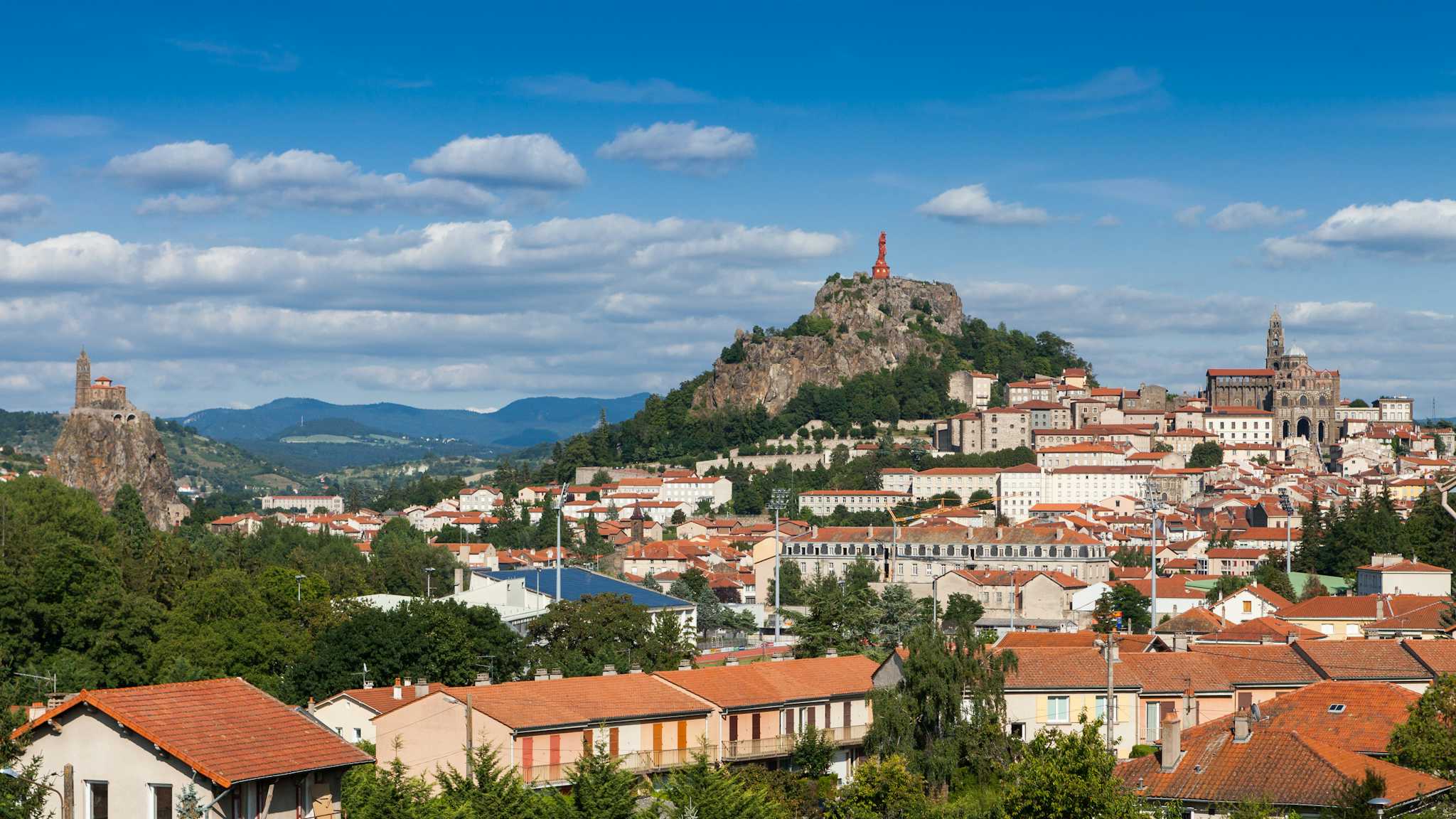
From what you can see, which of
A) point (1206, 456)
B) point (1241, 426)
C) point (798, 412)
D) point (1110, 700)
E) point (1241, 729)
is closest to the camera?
point (1241, 729)

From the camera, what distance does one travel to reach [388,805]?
80.0 ft

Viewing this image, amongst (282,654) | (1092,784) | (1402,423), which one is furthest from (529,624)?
(1402,423)

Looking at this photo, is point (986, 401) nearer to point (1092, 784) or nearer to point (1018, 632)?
point (1018, 632)

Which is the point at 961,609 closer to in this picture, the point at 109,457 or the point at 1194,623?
the point at 1194,623

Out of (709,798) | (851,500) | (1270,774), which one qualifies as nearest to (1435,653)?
(1270,774)

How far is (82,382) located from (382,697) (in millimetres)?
152099

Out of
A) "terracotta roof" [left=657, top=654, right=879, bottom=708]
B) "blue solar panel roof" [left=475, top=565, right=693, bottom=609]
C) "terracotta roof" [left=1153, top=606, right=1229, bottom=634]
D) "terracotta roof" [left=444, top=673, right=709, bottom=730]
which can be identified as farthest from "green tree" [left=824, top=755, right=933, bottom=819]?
"blue solar panel roof" [left=475, top=565, right=693, bottom=609]

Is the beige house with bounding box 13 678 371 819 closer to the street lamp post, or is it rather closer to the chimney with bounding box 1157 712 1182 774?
the street lamp post

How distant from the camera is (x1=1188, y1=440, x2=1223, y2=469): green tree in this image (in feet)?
486

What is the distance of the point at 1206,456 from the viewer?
149m

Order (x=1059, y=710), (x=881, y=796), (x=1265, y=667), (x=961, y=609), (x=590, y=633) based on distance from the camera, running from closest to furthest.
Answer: (x=881, y=796)
(x=1059, y=710)
(x=1265, y=667)
(x=590, y=633)
(x=961, y=609)

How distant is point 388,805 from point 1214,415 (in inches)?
5751

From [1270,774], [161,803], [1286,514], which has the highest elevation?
[161,803]

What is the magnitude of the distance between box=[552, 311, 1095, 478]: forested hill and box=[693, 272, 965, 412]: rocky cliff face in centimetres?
216
